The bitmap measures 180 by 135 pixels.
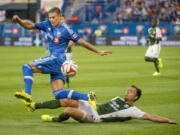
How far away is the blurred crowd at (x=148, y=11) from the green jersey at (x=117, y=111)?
121 feet

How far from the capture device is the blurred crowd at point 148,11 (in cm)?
4475

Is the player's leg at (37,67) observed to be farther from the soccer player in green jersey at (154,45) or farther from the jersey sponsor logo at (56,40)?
the soccer player in green jersey at (154,45)

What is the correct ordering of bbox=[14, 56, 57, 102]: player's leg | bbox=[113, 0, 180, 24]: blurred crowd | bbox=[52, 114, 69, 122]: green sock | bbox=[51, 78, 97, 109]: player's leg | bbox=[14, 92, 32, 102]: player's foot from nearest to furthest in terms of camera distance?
bbox=[52, 114, 69, 122]: green sock, bbox=[14, 92, 32, 102]: player's foot, bbox=[51, 78, 97, 109]: player's leg, bbox=[14, 56, 57, 102]: player's leg, bbox=[113, 0, 180, 24]: blurred crowd

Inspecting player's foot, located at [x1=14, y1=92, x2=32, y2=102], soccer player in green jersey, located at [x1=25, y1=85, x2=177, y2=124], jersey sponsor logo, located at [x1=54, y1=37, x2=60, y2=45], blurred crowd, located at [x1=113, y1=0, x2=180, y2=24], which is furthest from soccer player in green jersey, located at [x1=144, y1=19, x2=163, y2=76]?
blurred crowd, located at [x1=113, y1=0, x2=180, y2=24]

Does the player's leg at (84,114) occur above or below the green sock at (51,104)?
below

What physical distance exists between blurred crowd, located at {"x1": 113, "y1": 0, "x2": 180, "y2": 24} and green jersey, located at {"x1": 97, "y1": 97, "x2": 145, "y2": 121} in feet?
121

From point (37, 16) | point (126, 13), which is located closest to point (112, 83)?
point (126, 13)

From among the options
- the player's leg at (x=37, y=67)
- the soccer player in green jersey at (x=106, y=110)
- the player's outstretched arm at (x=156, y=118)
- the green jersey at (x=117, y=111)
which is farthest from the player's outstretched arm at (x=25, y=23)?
the player's outstretched arm at (x=156, y=118)

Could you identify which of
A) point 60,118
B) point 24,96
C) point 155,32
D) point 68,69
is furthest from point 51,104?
point 155,32

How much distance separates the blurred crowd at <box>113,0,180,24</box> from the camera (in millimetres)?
44750

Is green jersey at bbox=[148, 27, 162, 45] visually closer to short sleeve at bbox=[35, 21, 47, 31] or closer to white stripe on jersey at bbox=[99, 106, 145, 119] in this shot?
short sleeve at bbox=[35, 21, 47, 31]

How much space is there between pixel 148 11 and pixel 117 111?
3848cm

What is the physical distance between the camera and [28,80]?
887cm

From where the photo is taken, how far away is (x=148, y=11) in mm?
45625
